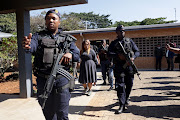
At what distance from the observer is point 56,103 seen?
2557mm

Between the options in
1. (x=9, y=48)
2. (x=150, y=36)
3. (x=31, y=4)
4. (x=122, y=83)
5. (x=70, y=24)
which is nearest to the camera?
(x=122, y=83)

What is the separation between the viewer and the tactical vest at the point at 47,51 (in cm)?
250

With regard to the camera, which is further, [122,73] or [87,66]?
[87,66]

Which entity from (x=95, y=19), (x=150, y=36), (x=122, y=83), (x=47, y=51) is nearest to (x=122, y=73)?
(x=122, y=83)

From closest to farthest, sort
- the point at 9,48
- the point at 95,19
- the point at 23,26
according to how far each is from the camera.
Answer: the point at 23,26, the point at 9,48, the point at 95,19

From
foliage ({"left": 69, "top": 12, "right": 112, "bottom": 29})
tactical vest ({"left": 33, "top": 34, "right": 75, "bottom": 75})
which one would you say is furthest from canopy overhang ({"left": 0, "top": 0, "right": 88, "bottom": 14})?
foliage ({"left": 69, "top": 12, "right": 112, "bottom": 29})

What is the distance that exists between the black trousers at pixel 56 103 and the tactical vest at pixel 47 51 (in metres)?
0.21

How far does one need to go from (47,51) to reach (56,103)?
80cm

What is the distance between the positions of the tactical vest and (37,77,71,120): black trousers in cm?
21

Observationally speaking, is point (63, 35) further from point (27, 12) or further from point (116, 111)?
point (27, 12)

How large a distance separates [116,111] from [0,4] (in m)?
5.16

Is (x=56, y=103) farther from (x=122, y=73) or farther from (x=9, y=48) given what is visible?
(x=9, y=48)

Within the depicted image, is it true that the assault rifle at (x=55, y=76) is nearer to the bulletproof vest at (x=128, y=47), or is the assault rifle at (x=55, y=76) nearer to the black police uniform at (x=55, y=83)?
the black police uniform at (x=55, y=83)

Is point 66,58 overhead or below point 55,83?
overhead
